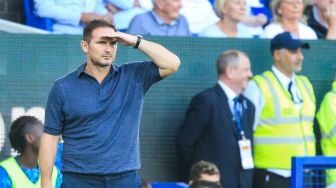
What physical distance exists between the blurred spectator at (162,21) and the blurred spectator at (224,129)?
1160 mm

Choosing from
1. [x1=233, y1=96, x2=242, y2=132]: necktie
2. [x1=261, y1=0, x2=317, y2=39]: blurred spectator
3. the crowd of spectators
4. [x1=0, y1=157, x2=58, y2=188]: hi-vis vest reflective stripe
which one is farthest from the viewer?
[x1=261, y1=0, x2=317, y2=39]: blurred spectator

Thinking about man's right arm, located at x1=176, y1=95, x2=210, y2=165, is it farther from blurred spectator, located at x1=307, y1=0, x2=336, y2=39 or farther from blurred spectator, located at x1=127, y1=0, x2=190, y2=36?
blurred spectator, located at x1=307, y1=0, x2=336, y2=39

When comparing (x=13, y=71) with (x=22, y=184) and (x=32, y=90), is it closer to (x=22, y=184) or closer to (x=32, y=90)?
(x=32, y=90)

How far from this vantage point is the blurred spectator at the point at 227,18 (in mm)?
9789

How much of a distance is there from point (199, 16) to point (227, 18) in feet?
1.75

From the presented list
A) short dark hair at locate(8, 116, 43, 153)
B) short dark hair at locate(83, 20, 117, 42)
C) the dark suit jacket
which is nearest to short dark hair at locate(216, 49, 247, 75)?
the dark suit jacket

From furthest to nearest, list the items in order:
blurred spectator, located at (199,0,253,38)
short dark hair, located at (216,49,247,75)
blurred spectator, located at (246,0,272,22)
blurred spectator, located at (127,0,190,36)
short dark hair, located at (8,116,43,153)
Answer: blurred spectator, located at (246,0,272,22) < blurred spectator, located at (199,0,253,38) < blurred spectator, located at (127,0,190,36) < short dark hair, located at (216,49,247,75) < short dark hair, located at (8,116,43,153)

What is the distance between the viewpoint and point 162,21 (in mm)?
9758

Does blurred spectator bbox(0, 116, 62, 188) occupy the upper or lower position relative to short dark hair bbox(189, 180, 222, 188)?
upper

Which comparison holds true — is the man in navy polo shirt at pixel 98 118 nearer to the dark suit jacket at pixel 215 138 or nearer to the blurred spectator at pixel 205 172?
the blurred spectator at pixel 205 172

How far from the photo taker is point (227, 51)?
885 cm

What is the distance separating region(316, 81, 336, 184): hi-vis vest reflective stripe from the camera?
29.7 ft

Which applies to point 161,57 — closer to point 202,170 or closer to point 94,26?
point 94,26

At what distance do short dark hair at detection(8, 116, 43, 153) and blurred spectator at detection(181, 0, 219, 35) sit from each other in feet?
8.68
